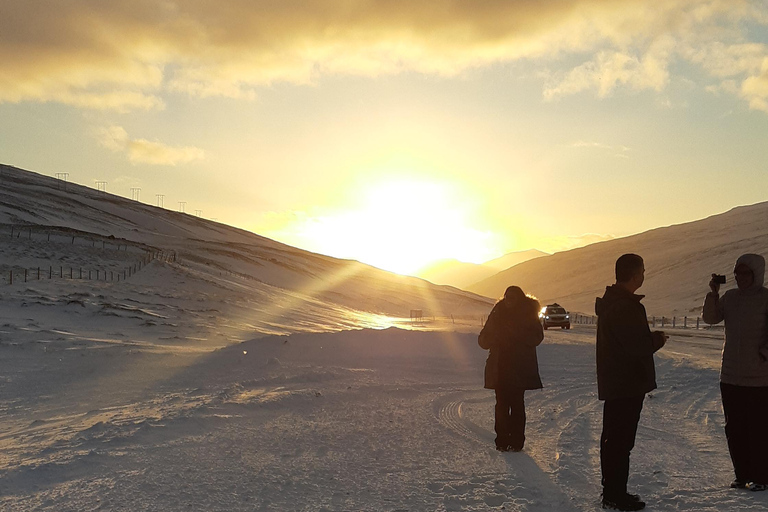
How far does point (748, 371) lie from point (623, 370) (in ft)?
4.42

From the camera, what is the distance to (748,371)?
5719mm

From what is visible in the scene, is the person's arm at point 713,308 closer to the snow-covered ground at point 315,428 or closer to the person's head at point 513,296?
the snow-covered ground at point 315,428

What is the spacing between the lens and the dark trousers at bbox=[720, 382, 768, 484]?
5.70 metres

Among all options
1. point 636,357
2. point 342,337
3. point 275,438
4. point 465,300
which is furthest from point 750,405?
point 465,300

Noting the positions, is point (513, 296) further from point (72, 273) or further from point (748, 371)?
point (72, 273)

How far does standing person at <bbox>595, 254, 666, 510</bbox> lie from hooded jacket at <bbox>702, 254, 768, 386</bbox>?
100cm

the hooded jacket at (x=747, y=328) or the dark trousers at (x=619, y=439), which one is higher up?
the hooded jacket at (x=747, y=328)

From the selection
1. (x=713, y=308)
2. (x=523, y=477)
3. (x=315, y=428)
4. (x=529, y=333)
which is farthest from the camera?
(x=315, y=428)

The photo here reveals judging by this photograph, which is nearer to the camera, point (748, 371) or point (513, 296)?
point (748, 371)

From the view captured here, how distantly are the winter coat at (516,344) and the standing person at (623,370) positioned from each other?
1.67 meters

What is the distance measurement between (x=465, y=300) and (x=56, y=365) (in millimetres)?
85613

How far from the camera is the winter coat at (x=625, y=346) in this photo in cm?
525

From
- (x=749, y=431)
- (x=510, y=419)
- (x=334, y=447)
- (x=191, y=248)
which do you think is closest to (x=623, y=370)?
(x=749, y=431)

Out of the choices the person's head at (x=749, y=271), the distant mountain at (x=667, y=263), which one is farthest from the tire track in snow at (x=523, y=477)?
the distant mountain at (x=667, y=263)
